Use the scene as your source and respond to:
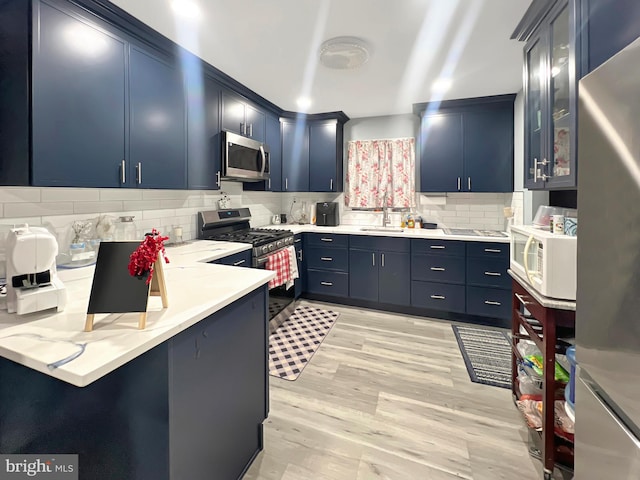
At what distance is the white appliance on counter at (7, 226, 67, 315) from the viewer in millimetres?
999

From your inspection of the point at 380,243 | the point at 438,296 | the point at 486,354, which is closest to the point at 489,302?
the point at 438,296

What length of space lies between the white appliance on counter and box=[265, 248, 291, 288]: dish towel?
1882mm

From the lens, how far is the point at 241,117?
3.06 metres

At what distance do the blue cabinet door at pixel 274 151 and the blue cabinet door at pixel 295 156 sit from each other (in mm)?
73

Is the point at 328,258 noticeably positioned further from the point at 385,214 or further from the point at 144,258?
the point at 144,258

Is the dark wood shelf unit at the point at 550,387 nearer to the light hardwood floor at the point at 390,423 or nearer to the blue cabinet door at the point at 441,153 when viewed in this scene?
the light hardwood floor at the point at 390,423

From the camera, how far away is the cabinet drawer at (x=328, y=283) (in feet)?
12.0

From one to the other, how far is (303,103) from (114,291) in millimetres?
3138

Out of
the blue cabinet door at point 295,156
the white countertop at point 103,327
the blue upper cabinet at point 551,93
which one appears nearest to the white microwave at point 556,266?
the blue upper cabinet at point 551,93

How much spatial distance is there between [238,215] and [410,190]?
2.20 m

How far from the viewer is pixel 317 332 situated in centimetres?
295

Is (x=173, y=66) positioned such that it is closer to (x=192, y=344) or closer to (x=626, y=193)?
(x=192, y=344)

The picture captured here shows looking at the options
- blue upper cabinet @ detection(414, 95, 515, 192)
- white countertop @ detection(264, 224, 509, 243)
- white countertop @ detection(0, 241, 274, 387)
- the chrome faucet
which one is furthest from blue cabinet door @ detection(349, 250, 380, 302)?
white countertop @ detection(0, 241, 274, 387)

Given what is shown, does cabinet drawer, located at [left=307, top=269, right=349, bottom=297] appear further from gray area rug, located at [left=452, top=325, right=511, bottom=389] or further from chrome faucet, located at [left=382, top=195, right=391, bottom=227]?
gray area rug, located at [left=452, top=325, right=511, bottom=389]
